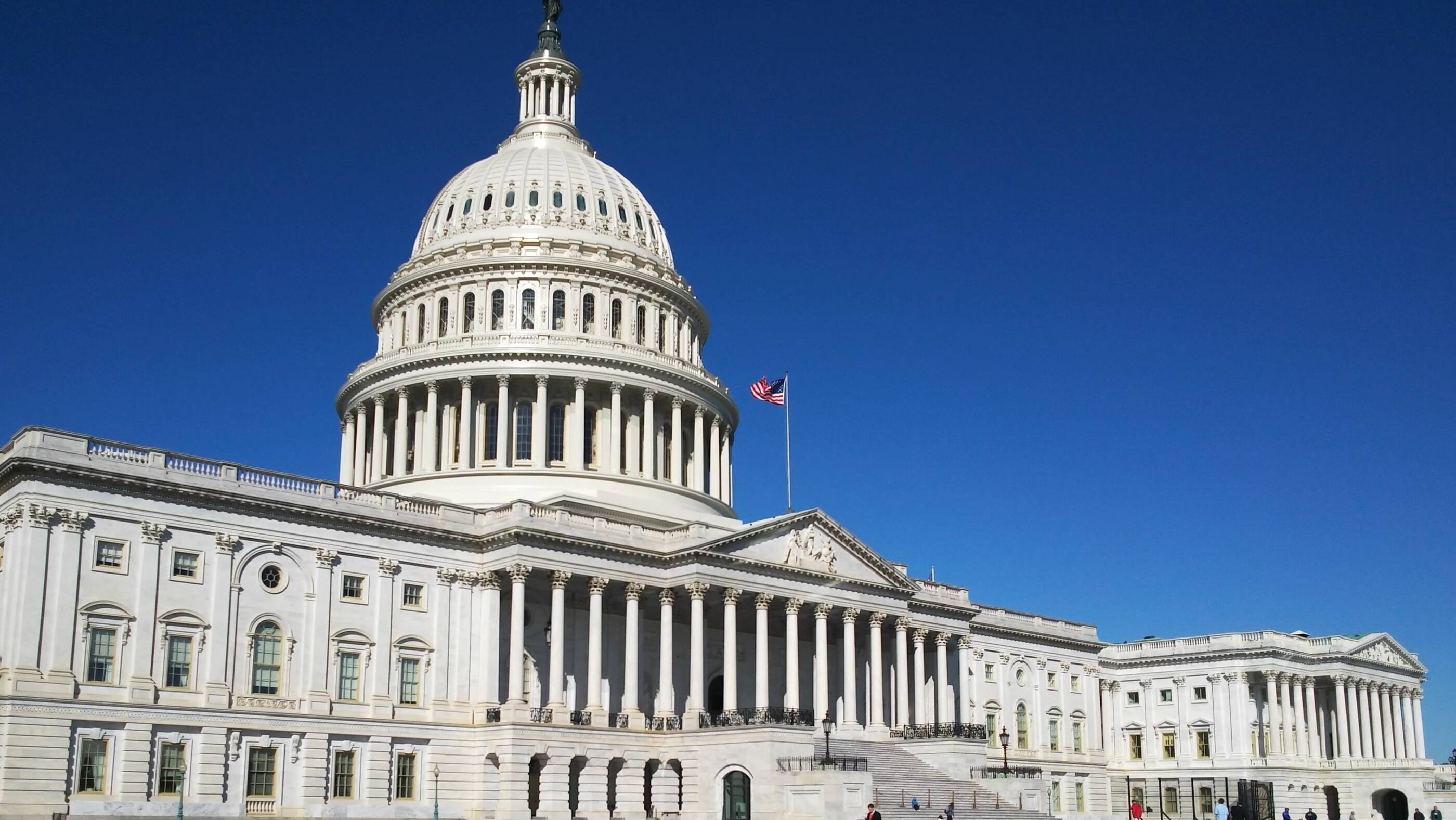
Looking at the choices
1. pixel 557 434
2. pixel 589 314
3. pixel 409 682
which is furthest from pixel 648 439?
pixel 409 682

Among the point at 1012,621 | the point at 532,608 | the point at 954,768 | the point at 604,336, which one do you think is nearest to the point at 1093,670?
the point at 1012,621

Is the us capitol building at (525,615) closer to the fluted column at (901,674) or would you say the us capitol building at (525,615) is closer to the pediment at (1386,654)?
the fluted column at (901,674)

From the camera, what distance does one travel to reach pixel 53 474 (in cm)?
5519

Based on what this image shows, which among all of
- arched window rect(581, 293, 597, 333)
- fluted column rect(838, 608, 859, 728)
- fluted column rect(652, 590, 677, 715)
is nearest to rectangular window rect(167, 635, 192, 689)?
fluted column rect(652, 590, 677, 715)

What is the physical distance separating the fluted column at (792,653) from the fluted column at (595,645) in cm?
852

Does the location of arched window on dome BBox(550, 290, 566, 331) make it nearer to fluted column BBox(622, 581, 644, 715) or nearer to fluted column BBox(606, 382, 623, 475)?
fluted column BBox(606, 382, 623, 475)

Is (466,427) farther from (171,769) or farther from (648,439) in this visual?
(171,769)

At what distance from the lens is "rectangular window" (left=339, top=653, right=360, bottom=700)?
205 feet

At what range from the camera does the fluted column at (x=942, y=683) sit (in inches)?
3250

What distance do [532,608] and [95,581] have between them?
1974cm

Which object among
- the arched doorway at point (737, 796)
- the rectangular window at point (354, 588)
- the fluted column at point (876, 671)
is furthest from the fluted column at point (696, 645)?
the rectangular window at point (354, 588)

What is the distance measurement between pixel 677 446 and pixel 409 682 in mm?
26577

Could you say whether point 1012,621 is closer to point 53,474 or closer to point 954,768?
point 954,768

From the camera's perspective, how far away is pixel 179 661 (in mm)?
58125
